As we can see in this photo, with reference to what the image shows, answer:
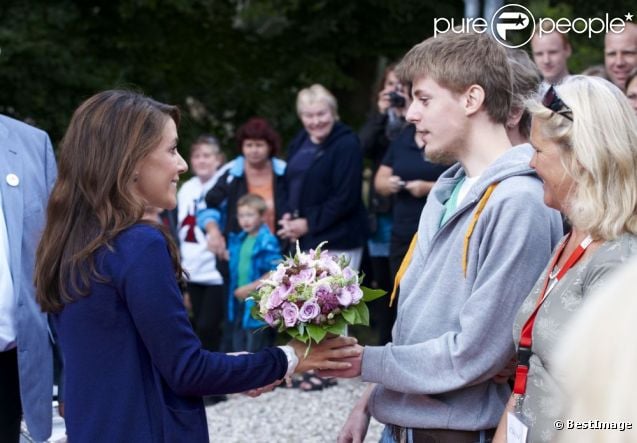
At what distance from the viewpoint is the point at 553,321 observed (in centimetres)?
296

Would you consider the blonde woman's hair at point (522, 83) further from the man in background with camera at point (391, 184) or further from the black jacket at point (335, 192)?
the black jacket at point (335, 192)

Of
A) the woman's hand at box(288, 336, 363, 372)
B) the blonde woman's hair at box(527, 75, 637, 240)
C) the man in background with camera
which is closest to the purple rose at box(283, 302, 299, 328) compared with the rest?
the woman's hand at box(288, 336, 363, 372)

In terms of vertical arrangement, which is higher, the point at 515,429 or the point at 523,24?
the point at 523,24

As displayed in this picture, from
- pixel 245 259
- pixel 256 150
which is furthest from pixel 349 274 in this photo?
pixel 256 150

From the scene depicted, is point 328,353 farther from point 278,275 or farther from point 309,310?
point 278,275

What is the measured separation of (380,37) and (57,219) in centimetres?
1093

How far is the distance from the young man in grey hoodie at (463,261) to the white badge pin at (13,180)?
1.57 meters

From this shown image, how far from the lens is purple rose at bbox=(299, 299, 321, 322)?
356cm

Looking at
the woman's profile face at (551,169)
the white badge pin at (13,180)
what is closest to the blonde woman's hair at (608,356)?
the woman's profile face at (551,169)

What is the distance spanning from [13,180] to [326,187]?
4684 millimetres

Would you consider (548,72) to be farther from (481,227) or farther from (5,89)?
(5,89)

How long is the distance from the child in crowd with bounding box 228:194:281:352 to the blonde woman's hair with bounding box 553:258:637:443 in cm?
715

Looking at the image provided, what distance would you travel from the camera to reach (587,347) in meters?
1.61

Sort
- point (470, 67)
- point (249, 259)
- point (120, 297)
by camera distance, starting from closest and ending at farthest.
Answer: point (120, 297)
point (470, 67)
point (249, 259)
